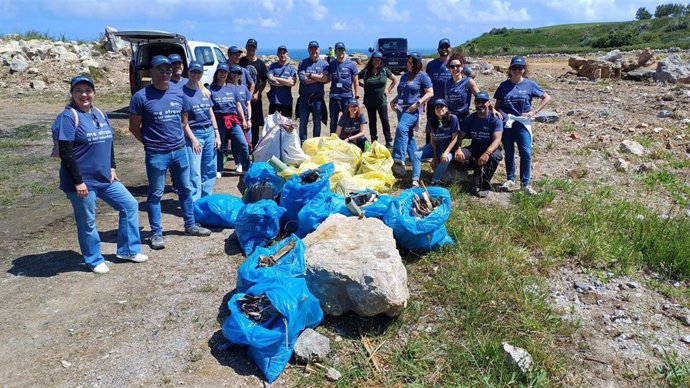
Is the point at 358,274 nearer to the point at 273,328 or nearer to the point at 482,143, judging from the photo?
the point at 273,328

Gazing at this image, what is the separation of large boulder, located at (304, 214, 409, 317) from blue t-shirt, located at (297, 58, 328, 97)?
3655 mm

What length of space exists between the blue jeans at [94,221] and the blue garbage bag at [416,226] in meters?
2.18

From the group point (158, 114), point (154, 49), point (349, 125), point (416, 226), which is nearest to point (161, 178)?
point (158, 114)

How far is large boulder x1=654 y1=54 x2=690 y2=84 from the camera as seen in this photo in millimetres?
14062

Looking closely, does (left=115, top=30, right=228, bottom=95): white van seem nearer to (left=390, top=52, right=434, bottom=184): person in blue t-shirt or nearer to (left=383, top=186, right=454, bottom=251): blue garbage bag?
(left=390, top=52, right=434, bottom=184): person in blue t-shirt

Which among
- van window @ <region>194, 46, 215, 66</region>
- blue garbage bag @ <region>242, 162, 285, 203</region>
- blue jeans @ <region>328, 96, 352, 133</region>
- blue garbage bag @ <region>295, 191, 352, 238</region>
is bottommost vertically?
blue garbage bag @ <region>295, 191, 352, 238</region>

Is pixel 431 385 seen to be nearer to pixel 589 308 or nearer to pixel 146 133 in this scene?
pixel 589 308

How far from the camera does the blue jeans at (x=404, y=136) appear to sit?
6391mm

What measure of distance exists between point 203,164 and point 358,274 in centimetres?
284

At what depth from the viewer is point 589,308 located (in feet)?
12.2

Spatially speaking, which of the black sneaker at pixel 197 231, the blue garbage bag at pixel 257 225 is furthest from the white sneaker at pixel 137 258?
the blue garbage bag at pixel 257 225

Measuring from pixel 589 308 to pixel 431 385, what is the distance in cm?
151

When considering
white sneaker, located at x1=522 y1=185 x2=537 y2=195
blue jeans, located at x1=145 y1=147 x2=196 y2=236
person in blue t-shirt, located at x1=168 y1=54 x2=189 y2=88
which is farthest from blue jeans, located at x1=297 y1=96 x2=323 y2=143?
white sneaker, located at x1=522 y1=185 x2=537 y2=195

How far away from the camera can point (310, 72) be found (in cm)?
700
